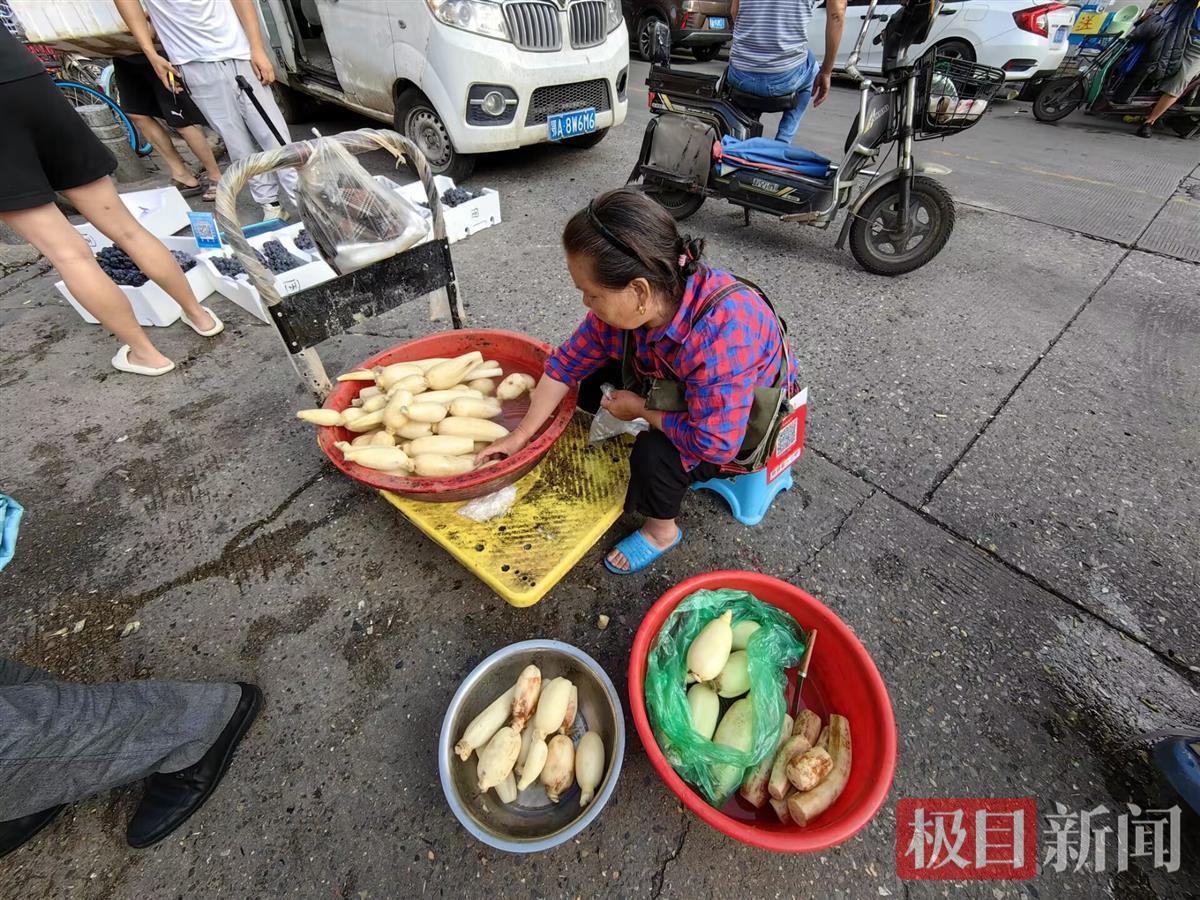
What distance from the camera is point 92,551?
84.4 inches

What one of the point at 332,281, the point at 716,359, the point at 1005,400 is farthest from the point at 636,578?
the point at 1005,400

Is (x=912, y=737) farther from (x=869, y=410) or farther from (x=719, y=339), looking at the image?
(x=869, y=410)

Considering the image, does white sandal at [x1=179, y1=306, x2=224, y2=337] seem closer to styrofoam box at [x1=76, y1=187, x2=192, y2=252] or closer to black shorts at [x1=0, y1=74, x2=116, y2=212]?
black shorts at [x1=0, y1=74, x2=116, y2=212]

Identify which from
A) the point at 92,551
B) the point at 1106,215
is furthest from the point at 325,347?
the point at 1106,215

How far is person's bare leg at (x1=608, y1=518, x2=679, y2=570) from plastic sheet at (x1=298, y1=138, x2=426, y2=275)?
5.07 feet

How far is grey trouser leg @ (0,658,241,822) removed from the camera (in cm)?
115

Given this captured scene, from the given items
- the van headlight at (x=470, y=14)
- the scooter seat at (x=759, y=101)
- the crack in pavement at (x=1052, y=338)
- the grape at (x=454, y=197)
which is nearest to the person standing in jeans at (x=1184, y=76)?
the crack in pavement at (x=1052, y=338)

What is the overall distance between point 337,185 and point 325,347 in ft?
3.57

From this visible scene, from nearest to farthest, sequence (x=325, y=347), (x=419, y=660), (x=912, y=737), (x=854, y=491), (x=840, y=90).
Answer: (x=912, y=737) → (x=419, y=660) → (x=854, y=491) → (x=325, y=347) → (x=840, y=90)

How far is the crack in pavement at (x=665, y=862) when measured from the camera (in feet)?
4.55

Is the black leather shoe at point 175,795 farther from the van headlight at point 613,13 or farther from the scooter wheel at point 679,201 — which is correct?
the van headlight at point 613,13

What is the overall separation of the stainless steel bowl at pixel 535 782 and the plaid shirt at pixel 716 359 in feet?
2.47

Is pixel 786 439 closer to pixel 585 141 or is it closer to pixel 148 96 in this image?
pixel 585 141

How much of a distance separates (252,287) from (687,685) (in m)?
3.33
